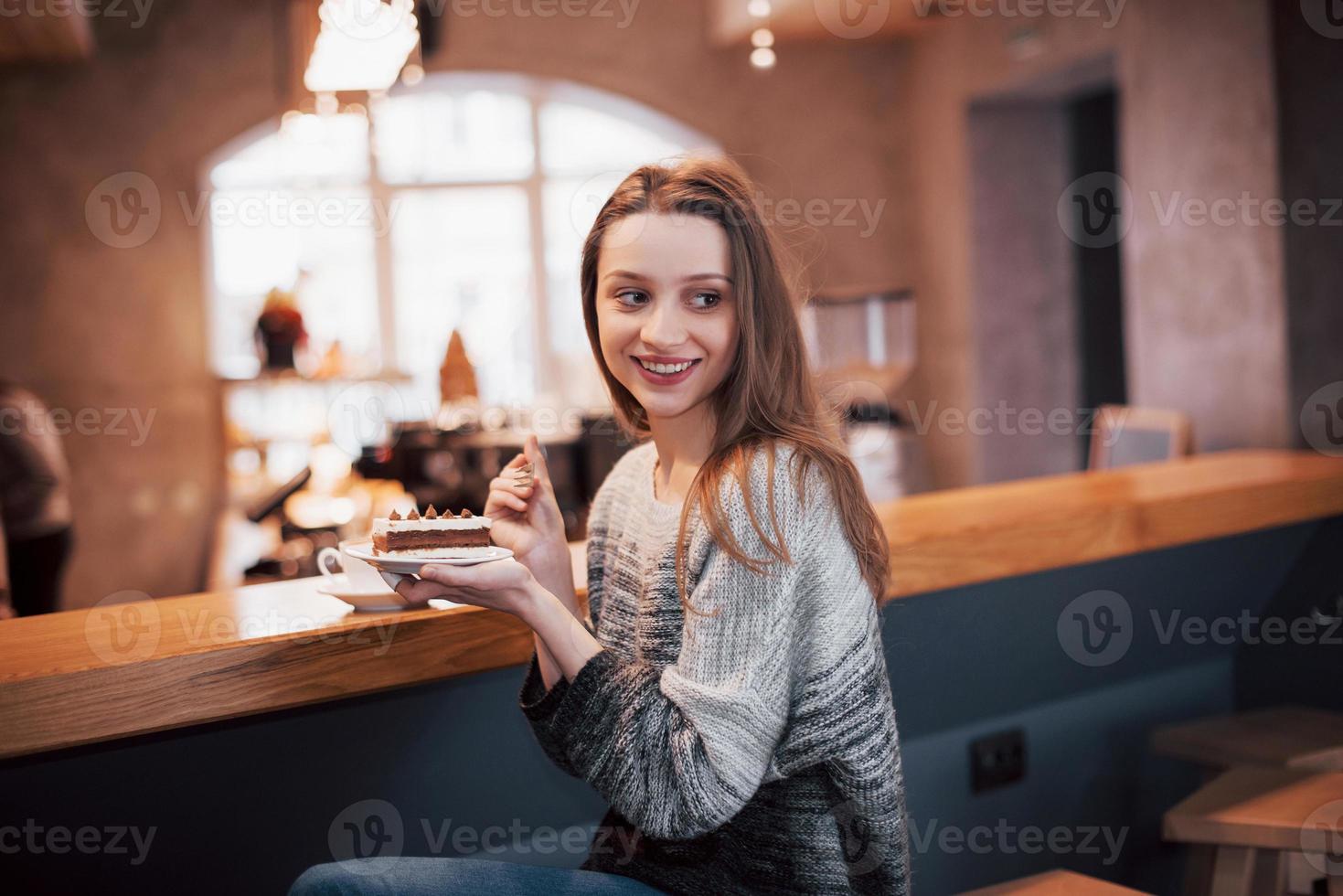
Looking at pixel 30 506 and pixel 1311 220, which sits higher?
pixel 1311 220

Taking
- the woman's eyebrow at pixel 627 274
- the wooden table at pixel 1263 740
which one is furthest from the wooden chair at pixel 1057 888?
the woman's eyebrow at pixel 627 274

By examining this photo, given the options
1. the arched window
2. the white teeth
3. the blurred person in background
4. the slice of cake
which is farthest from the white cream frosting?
the arched window

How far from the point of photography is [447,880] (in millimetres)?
1126

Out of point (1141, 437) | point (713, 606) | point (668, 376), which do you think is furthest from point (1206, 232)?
point (713, 606)

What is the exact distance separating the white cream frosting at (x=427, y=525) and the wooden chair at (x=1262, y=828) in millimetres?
1127

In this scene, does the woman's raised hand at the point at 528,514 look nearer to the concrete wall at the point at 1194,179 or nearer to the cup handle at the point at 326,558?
the cup handle at the point at 326,558

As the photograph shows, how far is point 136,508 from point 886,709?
585 centimetres

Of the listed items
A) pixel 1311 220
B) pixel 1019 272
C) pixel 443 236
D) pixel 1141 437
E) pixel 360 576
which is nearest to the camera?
pixel 360 576

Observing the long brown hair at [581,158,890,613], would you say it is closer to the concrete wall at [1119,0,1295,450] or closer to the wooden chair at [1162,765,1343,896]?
the wooden chair at [1162,765,1343,896]

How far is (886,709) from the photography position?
1.20 meters

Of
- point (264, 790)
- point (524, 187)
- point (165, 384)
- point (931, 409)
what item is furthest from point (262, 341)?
point (264, 790)

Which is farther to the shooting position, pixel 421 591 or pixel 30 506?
pixel 30 506

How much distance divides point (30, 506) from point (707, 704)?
270cm

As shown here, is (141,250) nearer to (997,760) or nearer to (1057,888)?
(997,760)
